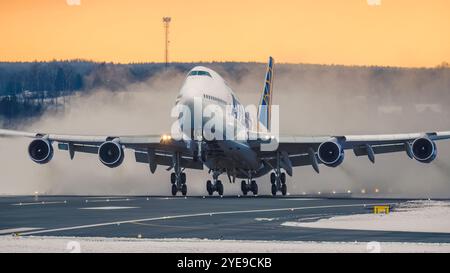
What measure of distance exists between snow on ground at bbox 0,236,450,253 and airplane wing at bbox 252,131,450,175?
116 feet

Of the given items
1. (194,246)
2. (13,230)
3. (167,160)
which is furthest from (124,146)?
(194,246)

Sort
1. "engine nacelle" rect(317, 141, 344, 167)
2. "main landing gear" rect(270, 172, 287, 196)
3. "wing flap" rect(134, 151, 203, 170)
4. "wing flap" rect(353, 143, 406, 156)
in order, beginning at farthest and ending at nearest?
"wing flap" rect(134, 151, 203, 170) → "wing flap" rect(353, 143, 406, 156) → "main landing gear" rect(270, 172, 287, 196) → "engine nacelle" rect(317, 141, 344, 167)

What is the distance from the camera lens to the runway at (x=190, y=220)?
103 ft

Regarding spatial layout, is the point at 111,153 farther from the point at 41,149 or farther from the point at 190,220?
the point at 190,220

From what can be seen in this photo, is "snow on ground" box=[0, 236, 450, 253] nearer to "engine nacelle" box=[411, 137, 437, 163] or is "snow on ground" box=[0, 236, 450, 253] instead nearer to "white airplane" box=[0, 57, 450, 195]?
"white airplane" box=[0, 57, 450, 195]

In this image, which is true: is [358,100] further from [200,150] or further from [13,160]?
[200,150]

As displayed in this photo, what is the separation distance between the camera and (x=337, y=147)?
64.2 meters

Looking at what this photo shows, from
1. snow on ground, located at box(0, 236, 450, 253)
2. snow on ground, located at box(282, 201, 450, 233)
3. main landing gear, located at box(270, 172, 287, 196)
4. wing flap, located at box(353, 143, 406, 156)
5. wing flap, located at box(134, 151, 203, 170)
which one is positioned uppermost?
wing flap, located at box(353, 143, 406, 156)

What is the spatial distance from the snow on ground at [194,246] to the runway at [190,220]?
5.32 feet

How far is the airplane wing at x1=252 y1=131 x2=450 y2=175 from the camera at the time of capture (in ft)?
211

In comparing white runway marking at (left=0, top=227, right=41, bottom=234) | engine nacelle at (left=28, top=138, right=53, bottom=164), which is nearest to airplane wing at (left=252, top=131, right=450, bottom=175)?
engine nacelle at (left=28, top=138, right=53, bottom=164)

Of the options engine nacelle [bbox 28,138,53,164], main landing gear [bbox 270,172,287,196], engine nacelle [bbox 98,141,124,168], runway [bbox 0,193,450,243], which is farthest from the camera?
main landing gear [bbox 270,172,287,196]

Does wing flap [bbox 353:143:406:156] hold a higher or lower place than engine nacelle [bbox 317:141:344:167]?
higher
